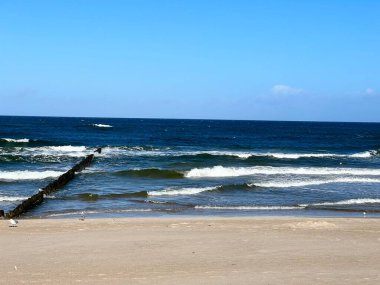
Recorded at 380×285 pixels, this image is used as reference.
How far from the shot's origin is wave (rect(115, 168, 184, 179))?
92.7ft

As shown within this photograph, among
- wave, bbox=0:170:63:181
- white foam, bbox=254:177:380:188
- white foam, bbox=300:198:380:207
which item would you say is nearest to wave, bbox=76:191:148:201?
white foam, bbox=254:177:380:188

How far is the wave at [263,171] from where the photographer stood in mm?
29172

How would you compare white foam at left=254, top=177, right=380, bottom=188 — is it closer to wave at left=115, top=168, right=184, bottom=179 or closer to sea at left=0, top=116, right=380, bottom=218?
sea at left=0, top=116, right=380, bottom=218

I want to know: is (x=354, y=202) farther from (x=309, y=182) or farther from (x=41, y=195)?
(x=41, y=195)

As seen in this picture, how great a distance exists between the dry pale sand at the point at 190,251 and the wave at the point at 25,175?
11.7 m

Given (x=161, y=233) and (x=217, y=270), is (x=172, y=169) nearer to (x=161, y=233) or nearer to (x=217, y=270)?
(x=161, y=233)

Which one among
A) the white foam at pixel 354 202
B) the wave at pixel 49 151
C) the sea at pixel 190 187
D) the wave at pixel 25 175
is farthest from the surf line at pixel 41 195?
the white foam at pixel 354 202

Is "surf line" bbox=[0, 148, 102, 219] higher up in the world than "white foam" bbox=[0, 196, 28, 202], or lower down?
higher up

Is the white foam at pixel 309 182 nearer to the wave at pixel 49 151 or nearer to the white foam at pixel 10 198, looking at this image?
the white foam at pixel 10 198

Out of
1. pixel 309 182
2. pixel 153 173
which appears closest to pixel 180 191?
pixel 153 173

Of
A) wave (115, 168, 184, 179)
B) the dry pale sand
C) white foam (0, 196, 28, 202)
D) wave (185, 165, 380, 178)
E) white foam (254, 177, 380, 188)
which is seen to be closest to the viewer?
the dry pale sand

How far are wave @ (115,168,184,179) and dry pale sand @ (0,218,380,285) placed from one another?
533 inches

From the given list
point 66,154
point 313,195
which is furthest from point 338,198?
point 66,154

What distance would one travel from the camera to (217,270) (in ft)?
30.5
